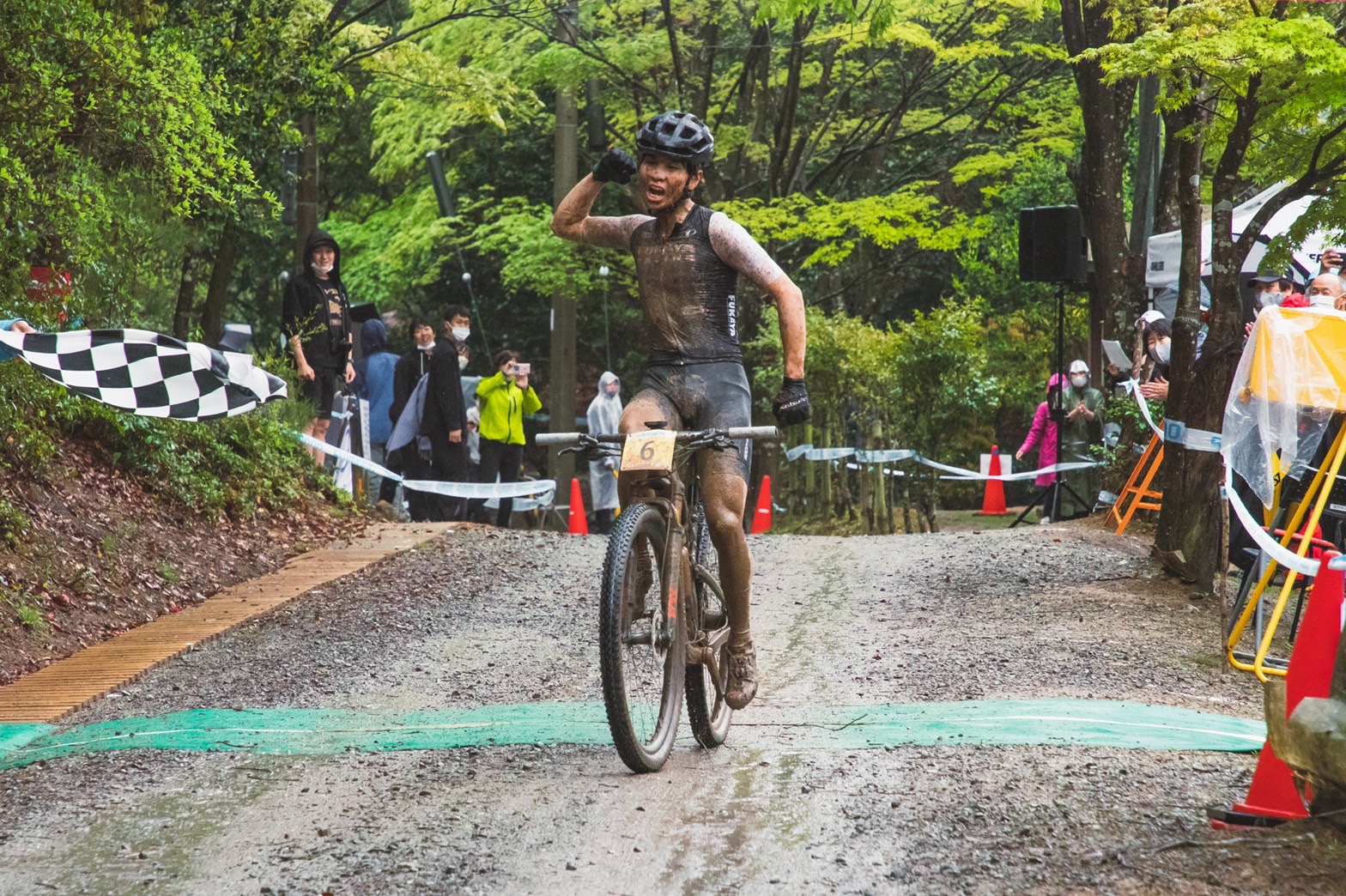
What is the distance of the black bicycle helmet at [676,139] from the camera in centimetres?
558

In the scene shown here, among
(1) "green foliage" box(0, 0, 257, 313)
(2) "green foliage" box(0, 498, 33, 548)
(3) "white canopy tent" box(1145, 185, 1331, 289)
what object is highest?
(1) "green foliage" box(0, 0, 257, 313)

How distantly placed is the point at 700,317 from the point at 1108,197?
38.9 ft

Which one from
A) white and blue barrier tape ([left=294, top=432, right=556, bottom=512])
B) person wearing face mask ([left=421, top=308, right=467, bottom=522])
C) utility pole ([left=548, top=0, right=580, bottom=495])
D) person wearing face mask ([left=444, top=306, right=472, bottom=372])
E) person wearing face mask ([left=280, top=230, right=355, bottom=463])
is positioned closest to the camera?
person wearing face mask ([left=280, top=230, right=355, bottom=463])

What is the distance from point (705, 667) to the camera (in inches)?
228

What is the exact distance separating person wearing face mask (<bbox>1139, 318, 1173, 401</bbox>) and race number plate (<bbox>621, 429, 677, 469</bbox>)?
865cm

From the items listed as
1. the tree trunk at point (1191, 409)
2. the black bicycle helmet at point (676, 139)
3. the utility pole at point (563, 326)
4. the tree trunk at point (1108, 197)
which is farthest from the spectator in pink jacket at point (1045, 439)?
the black bicycle helmet at point (676, 139)

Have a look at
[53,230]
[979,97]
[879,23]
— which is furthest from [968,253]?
[53,230]

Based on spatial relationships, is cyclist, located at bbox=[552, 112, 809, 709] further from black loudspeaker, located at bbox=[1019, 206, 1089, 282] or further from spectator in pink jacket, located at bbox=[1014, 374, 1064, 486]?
spectator in pink jacket, located at bbox=[1014, 374, 1064, 486]

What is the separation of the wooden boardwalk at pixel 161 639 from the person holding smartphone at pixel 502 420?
498 centimetres

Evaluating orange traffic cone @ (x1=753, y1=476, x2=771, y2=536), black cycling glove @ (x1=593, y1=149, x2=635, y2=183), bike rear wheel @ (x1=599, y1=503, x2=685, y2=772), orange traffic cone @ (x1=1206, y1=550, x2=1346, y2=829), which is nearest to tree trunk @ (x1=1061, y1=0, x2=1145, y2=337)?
orange traffic cone @ (x1=753, y1=476, x2=771, y2=536)

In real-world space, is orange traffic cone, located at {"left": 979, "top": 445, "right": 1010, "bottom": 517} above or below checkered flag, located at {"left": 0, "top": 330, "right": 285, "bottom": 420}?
below

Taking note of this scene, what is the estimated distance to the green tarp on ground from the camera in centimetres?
584

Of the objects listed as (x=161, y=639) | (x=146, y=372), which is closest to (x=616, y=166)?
(x=161, y=639)

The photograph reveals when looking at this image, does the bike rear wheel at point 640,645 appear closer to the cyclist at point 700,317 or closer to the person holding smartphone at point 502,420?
the cyclist at point 700,317
